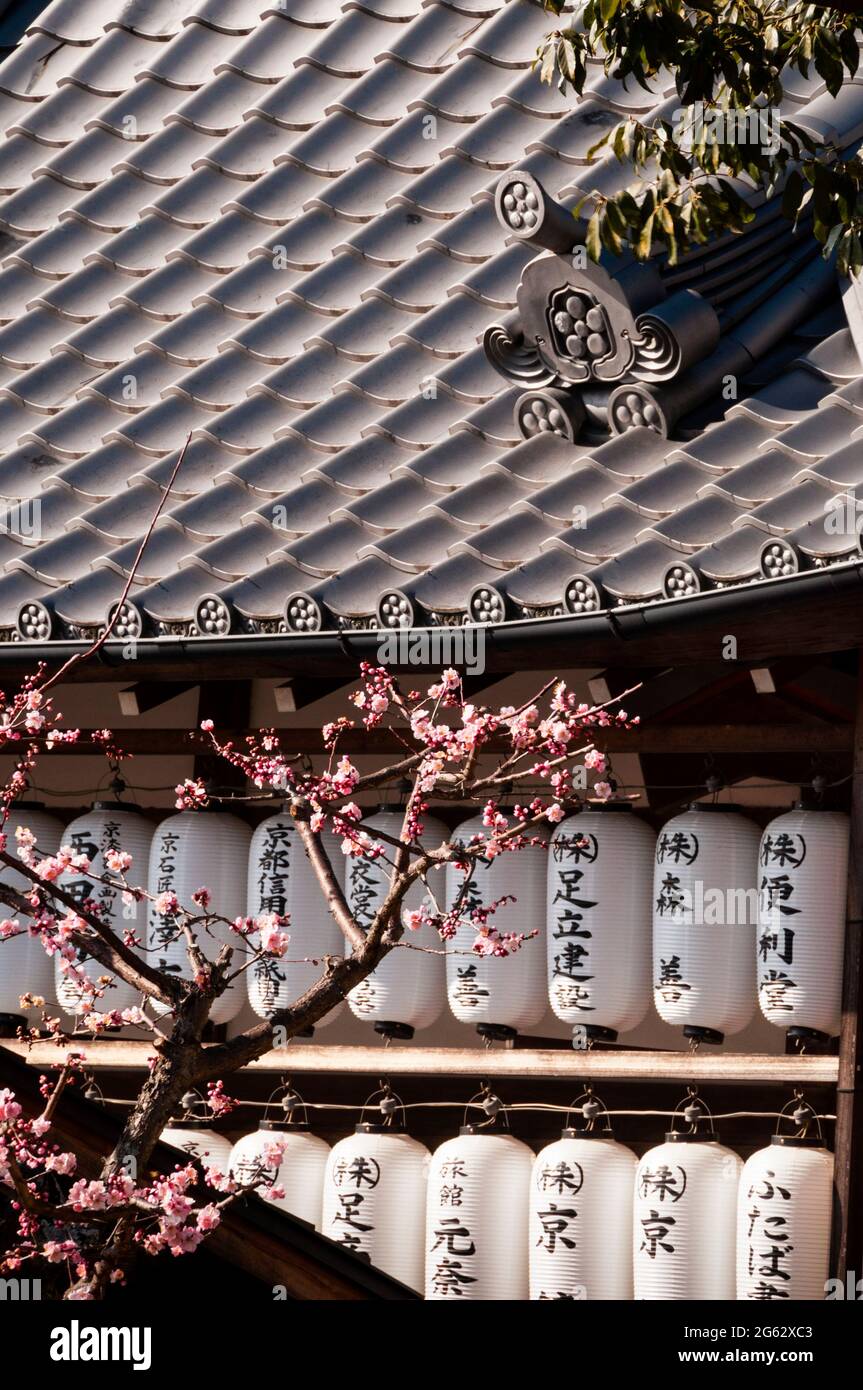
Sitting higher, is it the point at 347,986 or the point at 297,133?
the point at 297,133

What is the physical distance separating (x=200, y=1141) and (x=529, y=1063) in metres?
1.53

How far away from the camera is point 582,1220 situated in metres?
6.92

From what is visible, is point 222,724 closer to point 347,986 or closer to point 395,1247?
point 395,1247

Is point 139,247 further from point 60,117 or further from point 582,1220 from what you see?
point 582,1220

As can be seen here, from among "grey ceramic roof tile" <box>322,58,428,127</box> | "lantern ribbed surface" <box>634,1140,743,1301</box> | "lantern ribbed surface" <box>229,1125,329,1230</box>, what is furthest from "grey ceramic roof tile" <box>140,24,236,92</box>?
"lantern ribbed surface" <box>634,1140,743,1301</box>

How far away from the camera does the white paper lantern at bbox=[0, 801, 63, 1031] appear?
26.8 ft

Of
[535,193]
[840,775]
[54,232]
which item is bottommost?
[840,775]

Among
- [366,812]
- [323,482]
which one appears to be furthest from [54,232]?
[366,812]

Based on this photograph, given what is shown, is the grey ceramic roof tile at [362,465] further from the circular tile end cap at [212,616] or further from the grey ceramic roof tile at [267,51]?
the grey ceramic roof tile at [267,51]

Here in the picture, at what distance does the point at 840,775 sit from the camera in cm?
708

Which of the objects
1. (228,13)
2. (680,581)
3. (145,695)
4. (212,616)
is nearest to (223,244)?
(228,13)

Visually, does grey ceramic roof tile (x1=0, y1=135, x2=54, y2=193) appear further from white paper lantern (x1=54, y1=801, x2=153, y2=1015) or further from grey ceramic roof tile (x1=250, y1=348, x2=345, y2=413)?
white paper lantern (x1=54, y1=801, x2=153, y2=1015)
